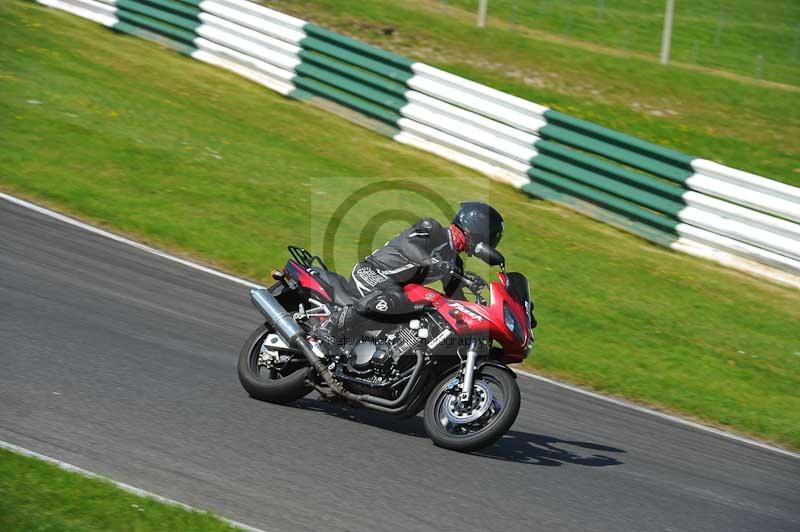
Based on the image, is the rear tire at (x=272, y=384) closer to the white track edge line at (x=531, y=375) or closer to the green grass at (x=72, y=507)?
the green grass at (x=72, y=507)

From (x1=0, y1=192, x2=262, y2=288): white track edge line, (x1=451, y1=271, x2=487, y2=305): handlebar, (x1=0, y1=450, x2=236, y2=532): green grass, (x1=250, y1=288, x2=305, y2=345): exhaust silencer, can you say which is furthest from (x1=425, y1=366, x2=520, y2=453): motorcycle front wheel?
(x1=0, y1=192, x2=262, y2=288): white track edge line

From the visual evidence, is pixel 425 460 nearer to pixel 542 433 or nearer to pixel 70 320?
pixel 542 433

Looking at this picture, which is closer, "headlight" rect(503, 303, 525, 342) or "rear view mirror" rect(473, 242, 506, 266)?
"rear view mirror" rect(473, 242, 506, 266)

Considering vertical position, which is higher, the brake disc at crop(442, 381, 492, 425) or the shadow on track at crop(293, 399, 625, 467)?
the brake disc at crop(442, 381, 492, 425)

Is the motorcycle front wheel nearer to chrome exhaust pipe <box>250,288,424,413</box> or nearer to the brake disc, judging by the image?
the brake disc

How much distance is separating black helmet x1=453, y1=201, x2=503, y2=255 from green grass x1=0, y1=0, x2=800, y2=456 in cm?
319

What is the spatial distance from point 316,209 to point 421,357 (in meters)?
6.22

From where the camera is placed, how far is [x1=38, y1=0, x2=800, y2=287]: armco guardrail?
1349 cm

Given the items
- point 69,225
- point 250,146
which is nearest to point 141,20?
point 250,146

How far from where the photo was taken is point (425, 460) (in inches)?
255

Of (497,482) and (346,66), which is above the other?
(346,66)

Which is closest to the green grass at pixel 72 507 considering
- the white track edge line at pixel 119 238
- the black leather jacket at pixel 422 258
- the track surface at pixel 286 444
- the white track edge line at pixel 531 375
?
the track surface at pixel 286 444

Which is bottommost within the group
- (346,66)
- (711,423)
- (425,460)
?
(711,423)

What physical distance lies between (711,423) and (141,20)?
13.6 meters
